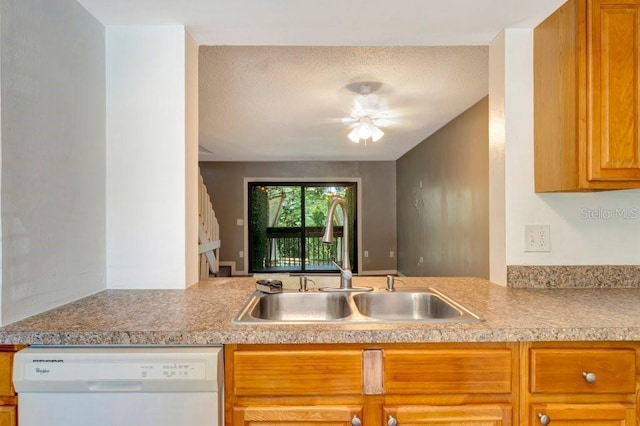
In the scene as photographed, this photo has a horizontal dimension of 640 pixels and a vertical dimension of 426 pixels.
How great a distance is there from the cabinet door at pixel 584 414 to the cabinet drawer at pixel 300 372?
559mm

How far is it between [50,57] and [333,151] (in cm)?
531

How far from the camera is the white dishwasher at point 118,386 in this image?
1062mm

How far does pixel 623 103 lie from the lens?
53.7 inches

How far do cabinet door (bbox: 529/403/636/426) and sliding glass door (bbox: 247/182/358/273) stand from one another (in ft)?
21.2

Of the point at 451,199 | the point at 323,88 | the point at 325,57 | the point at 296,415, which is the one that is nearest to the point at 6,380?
the point at 296,415

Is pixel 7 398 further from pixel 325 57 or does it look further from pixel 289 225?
pixel 289 225

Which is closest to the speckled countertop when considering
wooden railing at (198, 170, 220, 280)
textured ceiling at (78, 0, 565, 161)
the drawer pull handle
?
the drawer pull handle

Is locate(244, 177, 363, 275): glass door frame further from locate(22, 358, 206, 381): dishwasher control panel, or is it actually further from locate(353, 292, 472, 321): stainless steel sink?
locate(22, 358, 206, 381): dishwasher control panel

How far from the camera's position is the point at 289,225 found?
7.59 metres

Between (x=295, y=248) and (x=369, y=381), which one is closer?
(x=369, y=381)

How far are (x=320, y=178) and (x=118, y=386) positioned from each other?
6.61m

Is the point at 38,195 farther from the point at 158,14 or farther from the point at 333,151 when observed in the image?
the point at 333,151

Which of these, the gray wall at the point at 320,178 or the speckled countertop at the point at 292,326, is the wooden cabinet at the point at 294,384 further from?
the gray wall at the point at 320,178

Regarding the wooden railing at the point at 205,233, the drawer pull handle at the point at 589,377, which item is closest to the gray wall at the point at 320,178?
the wooden railing at the point at 205,233
